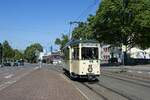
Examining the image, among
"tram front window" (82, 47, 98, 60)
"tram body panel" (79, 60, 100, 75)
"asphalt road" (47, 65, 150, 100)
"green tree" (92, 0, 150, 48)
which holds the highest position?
"green tree" (92, 0, 150, 48)

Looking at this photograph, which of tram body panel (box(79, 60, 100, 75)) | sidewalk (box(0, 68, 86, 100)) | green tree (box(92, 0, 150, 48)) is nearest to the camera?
sidewalk (box(0, 68, 86, 100))

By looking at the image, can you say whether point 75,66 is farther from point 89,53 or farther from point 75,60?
point 89,53

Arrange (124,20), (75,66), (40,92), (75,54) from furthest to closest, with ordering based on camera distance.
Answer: (124,20), (75,54), (75,66), (40,92)

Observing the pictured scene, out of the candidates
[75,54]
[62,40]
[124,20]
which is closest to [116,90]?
[75,54]

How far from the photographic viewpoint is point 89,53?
111 ft

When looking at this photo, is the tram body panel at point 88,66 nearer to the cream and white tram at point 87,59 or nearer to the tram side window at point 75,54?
the cream and white tram at point 87,59

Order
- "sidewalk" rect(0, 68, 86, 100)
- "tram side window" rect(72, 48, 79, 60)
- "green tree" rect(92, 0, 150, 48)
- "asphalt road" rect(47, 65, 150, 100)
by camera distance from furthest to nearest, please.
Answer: "green tree" rect(92, 0, 150, 48), "tram side window" rect(72, 48, 79, 60), "asphalt road" rect(47, 65, 150, 100), "sidewalk" rect(0, 68, 86, 100)

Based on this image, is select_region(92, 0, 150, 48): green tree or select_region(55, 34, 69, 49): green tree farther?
select_region(55, 34, 69, 49): green tree

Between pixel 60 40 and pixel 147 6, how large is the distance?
327ft

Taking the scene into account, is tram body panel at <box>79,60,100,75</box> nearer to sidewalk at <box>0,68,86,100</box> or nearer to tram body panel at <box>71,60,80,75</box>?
tram body panel at <box>71,60,80,75</box>

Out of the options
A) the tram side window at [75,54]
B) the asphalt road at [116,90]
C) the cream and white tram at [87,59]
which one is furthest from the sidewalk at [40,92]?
the tram side window at [75,54]

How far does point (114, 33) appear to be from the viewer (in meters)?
81.4

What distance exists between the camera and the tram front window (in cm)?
3349

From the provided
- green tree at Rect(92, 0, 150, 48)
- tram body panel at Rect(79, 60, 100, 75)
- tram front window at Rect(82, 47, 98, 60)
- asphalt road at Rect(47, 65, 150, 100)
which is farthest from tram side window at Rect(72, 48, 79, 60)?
green tree at Rect(92, 0, 150, 48)
